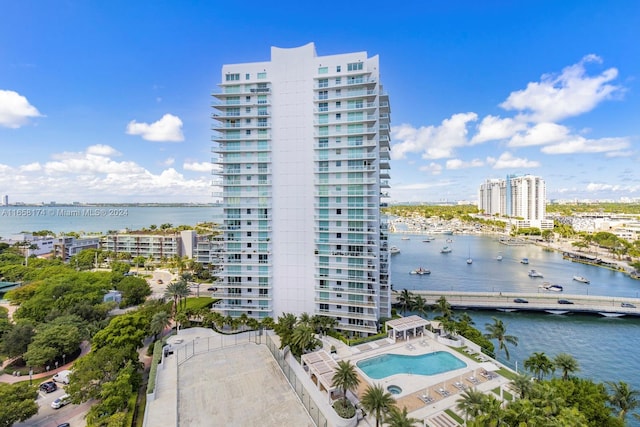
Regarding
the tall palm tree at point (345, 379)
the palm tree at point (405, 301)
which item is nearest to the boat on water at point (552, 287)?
the palm tree at point (405, 301)

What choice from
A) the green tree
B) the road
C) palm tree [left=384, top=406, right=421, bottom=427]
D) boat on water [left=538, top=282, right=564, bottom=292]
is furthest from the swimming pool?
boat on water [left=538, top=282, right=564, bottom=292]

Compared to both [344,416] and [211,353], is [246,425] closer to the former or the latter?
[344,416]

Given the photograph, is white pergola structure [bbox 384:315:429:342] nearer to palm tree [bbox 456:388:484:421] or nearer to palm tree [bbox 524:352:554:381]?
palm tree [bbox 524:352:554:381]

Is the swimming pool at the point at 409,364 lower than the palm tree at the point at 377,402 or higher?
lower

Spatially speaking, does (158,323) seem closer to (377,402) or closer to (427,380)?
(377,402)

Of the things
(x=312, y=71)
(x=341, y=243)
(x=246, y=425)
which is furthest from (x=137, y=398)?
(x=312, y=71)

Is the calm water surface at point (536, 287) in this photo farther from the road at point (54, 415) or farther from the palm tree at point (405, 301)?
the road at point (54, 415)

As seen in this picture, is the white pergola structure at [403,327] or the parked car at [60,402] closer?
the parked car at [60,402]
